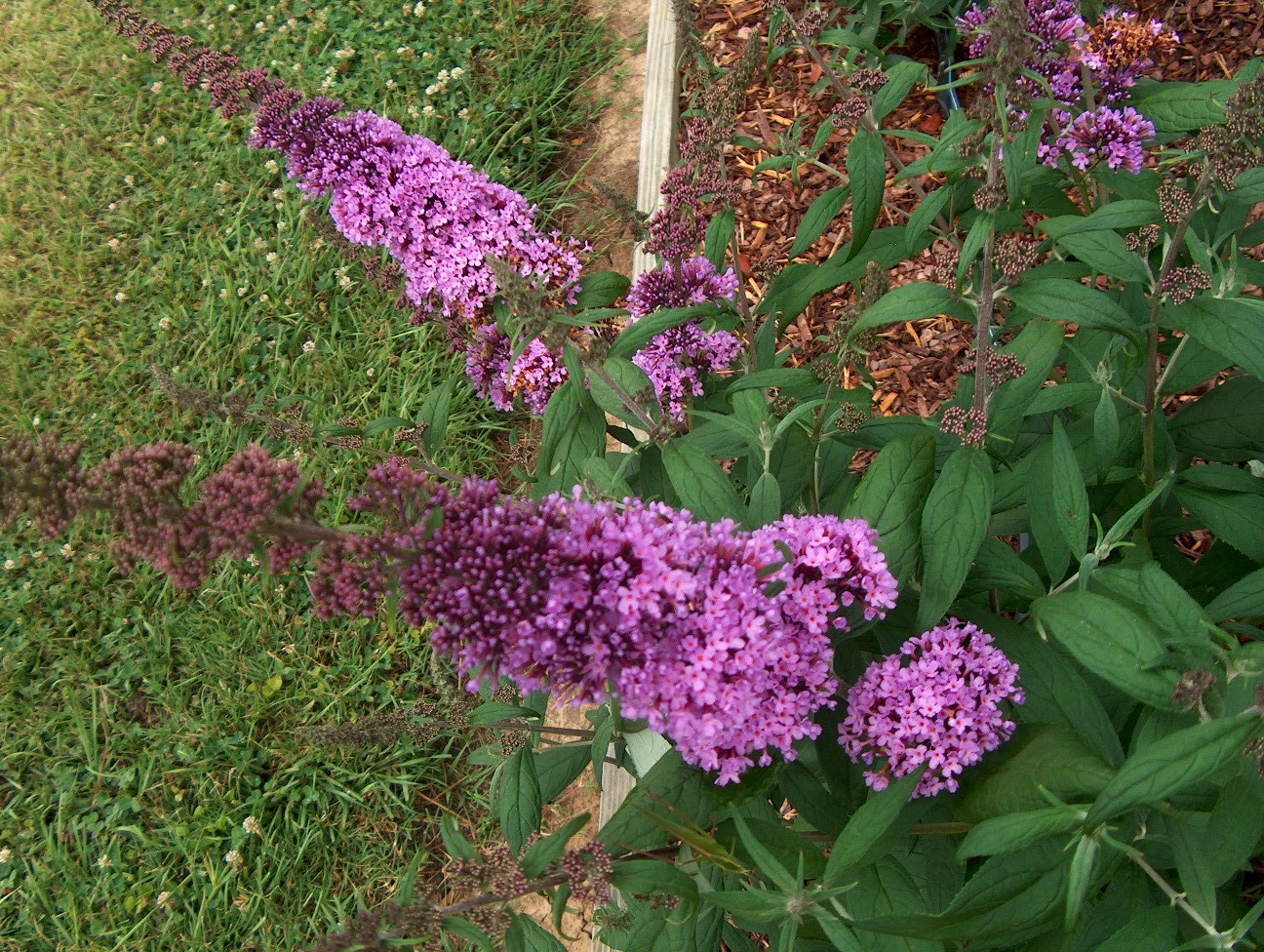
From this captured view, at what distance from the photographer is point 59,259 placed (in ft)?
17.0

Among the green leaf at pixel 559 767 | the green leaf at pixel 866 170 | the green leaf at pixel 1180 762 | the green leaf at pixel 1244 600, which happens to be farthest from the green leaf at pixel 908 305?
the green leaf at pixel 559 767

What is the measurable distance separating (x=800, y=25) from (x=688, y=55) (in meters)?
0.34

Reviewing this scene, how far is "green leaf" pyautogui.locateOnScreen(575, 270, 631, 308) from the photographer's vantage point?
2.50m

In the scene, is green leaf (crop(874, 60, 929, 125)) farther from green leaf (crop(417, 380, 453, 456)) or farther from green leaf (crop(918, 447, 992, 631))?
green leaf (crop(417, 380, 453, 456))

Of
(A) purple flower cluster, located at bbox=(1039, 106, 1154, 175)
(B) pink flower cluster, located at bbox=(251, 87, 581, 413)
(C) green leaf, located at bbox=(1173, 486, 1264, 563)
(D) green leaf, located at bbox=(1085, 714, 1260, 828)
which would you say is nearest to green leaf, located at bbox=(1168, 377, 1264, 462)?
(C) green leaf, located at bbox=(1173, 486, 1264, 563)

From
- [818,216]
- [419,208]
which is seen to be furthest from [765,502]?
[419,208]

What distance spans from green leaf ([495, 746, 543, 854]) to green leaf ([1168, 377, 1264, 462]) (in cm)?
186

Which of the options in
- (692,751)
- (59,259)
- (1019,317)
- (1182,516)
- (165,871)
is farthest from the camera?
(59,259)

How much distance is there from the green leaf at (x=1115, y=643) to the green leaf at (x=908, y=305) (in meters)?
0.64

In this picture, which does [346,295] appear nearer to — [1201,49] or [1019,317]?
[1019,317]

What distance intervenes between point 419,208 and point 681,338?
29.7 inches

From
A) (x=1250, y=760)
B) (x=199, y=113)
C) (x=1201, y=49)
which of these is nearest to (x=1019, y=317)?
(x=1250, y=760)

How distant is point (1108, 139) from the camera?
8.03ft

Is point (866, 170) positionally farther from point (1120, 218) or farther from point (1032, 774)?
point (1032, 774)
